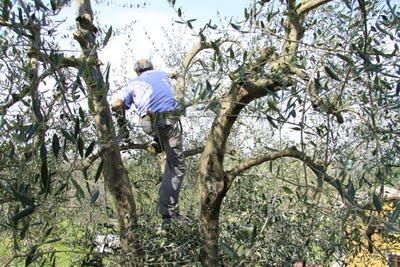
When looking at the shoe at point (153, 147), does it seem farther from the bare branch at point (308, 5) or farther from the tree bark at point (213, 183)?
the bare branch at point (308, 5)

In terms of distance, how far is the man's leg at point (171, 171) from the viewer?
13.5 feet

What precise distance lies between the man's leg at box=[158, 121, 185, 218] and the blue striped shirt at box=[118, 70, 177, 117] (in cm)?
25

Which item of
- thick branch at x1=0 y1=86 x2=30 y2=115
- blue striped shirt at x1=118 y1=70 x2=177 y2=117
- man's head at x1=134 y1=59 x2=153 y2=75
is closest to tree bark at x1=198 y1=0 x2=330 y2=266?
blue striped shirt at x1=118 y1=70 x2=177 y2=117

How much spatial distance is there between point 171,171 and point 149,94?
672 millimetres

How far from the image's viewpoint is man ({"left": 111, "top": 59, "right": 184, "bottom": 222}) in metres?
3.83

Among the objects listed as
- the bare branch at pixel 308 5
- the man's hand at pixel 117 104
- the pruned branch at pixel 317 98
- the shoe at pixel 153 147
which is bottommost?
the pruned branch at pixel 317 98

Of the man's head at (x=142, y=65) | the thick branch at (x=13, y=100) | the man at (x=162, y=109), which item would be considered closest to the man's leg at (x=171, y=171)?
the man at (x=162, y=109)

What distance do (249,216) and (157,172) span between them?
152 centimetres

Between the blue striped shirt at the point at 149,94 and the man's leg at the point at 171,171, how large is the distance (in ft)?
0.81

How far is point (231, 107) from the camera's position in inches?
146

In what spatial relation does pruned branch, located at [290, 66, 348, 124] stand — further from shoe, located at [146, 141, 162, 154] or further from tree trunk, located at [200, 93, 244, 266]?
shoe, located at [146, 141, 162, 154]

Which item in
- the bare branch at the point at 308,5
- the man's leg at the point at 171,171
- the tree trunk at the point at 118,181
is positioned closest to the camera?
the bare branch at the point at 308,5

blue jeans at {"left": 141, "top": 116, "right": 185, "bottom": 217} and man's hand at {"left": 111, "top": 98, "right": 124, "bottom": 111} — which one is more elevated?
man's hand at {"left": 111, "top": 98, "right": 124, "bottom": 111}

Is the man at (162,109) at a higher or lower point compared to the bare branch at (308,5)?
lower
